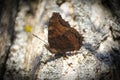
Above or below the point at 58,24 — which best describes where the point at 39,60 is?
below

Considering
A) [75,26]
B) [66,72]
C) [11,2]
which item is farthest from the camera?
[11,2]

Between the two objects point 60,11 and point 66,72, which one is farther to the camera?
point 60,11

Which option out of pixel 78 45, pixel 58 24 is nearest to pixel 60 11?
pixel 58 24

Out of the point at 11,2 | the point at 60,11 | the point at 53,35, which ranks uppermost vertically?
the point at 11,2

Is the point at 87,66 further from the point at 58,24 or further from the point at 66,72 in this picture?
the point at 58,24
